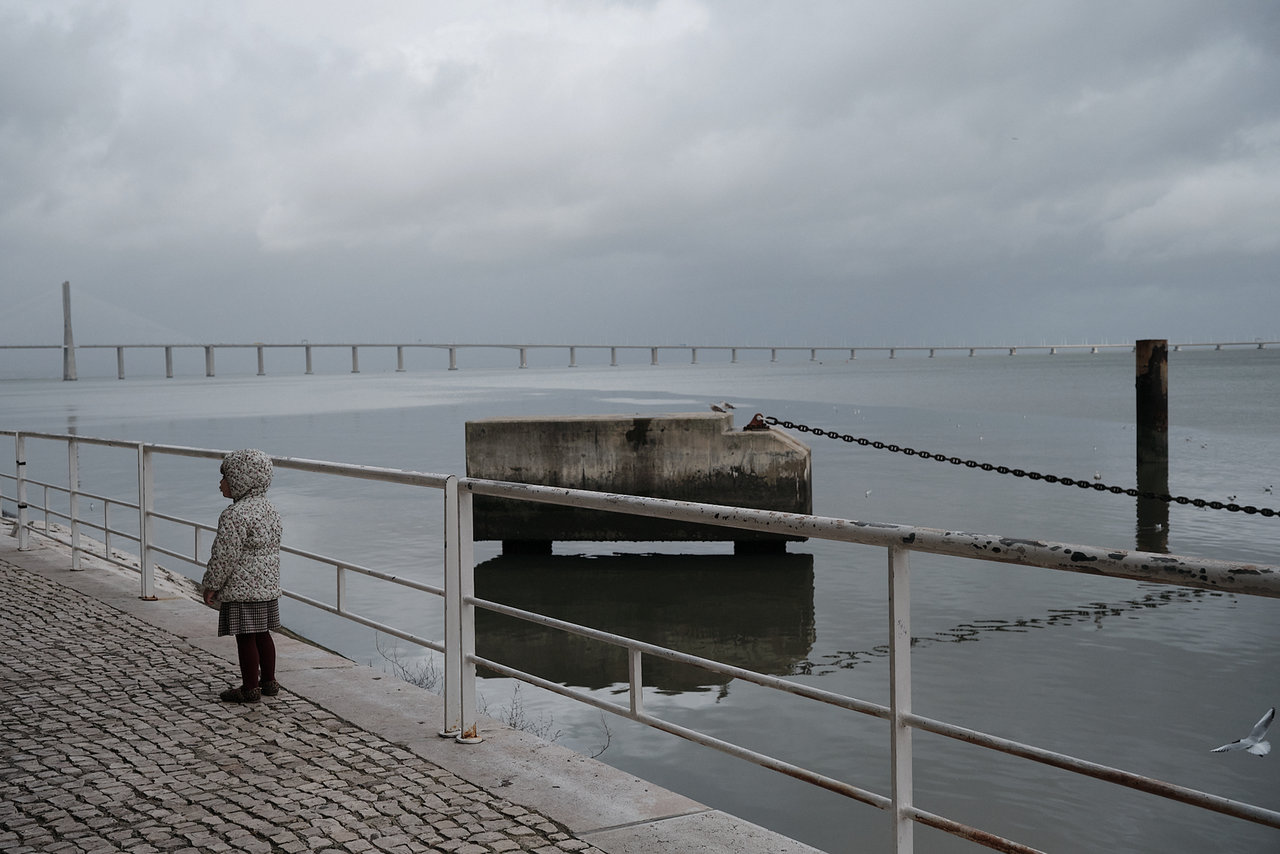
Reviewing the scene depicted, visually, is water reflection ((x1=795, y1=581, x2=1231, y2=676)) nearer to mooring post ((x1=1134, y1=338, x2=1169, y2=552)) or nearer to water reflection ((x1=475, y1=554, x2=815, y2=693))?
water reflection ((x1=475, y1=554, x2=815, y2=693))

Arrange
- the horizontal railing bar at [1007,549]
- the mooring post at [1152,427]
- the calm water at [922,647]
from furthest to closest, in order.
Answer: the mooring post at [1152,427] → the calm water at [922,647] → the horizontal railing bar at [1007,549]

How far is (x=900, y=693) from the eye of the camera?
3084mm

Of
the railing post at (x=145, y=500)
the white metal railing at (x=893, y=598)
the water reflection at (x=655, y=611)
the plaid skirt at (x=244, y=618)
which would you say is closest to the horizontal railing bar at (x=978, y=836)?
the white metal railing at (x=893, y=598)

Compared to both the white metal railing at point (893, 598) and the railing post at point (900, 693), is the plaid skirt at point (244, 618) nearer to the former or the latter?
the white metal railing at point (893, 598)

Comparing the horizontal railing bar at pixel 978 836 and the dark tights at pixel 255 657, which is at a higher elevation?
the horizontal railing bar at pixel 978 836

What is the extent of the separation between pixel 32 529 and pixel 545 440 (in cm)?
536

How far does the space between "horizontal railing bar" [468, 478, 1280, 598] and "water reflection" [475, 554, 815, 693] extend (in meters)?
5.43

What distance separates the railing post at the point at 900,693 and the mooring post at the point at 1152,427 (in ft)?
49.7

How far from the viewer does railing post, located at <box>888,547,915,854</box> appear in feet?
9.83

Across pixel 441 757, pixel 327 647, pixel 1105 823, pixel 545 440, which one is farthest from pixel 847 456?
pixel 441 757

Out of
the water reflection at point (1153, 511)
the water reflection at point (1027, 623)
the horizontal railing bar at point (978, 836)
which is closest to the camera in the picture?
the horizontal railing bar at point (978, 836)

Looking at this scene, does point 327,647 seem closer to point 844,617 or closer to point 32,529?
point 32,529

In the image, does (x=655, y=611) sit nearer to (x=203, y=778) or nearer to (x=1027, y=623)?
(x=1027, y=623)

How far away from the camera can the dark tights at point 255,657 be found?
5418mm
